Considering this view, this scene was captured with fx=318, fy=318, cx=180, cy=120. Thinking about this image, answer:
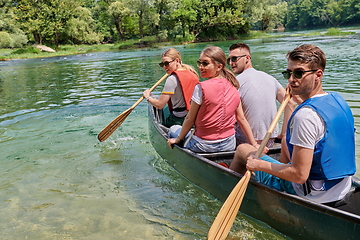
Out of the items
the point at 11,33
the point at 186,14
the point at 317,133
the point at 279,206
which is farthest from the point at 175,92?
the point at 186,14

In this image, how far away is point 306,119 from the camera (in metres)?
1.94

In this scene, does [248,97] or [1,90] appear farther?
[1,90]

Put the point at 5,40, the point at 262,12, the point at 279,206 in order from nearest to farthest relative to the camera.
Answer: the point at 279,206 → the point at 5,40 → the point at 262,12

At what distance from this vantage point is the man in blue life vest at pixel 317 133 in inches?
76.9

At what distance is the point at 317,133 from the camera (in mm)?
1965

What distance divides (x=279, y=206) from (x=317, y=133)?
0.88 meters

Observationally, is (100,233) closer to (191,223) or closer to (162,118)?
(191,223)

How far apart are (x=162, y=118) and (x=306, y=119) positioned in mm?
4058

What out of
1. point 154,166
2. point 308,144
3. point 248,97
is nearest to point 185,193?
point 154,166

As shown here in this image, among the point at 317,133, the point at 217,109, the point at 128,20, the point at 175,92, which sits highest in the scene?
the point at 128,20

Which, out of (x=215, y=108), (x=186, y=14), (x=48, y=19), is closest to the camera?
(x=215, y=108)

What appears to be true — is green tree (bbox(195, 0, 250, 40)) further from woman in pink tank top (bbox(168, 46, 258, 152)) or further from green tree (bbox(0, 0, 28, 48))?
woman in pink tank top (bbox(168, 46, 258, 152))

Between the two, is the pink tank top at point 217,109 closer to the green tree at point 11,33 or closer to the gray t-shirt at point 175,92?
the gray t-shirt at point 175,92

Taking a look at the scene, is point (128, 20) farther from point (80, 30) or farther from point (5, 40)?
point (5, 40)
